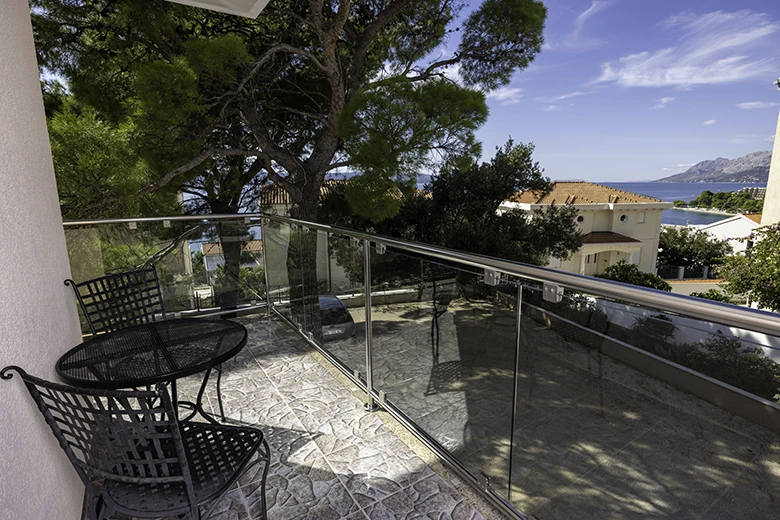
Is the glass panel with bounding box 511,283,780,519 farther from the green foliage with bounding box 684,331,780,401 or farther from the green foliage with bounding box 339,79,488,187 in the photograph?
the green foliage with bounding box 339,79,488,187

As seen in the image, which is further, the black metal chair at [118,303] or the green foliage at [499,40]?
the green foliage at [499,40]

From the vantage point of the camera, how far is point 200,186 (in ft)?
34.0

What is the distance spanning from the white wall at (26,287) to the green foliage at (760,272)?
465 inches

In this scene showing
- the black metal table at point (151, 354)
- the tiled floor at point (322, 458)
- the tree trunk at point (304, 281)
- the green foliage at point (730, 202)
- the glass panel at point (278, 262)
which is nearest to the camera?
the black metal table at point (151, 354)

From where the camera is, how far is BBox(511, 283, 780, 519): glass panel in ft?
3.57

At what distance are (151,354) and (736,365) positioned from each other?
2174 millimetres

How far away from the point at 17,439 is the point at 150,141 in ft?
22.5

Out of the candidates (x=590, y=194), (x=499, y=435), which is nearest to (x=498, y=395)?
(x=499, y=435)

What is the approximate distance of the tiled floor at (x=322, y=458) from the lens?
6.52ft

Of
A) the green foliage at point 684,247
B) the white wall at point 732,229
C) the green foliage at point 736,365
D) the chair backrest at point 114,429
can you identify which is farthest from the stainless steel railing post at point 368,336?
the white wall at point 732,229

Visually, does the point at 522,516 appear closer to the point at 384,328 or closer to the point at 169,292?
the point at 384,328

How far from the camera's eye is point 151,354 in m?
1.97

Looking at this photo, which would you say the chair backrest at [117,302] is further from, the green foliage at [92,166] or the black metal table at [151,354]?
the green foliage at [92,166]

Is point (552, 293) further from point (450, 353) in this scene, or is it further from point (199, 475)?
point (199, 475)
